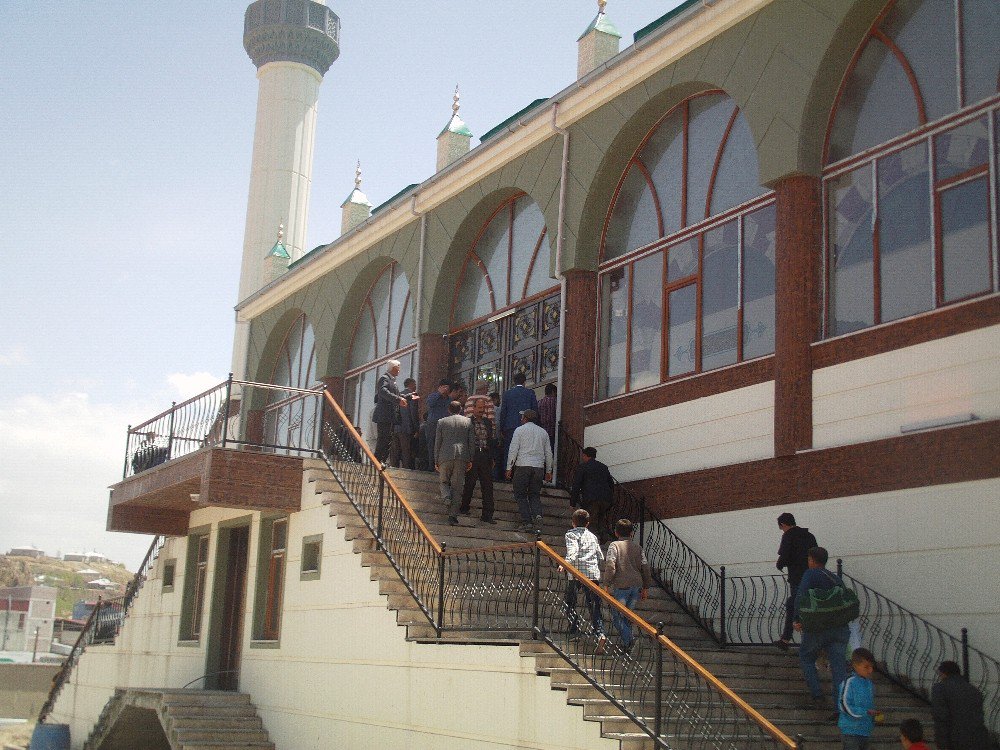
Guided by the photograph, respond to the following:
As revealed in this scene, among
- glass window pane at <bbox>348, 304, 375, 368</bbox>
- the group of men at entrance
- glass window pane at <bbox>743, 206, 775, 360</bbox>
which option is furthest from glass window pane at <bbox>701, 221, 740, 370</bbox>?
glass window pane at <bbox>348, 304, 375, 368</bbox>

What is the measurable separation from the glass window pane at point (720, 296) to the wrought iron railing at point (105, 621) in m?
11.5

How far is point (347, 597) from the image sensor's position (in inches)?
565

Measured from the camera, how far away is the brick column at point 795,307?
43.3 feet

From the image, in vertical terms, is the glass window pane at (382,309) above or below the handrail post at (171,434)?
above

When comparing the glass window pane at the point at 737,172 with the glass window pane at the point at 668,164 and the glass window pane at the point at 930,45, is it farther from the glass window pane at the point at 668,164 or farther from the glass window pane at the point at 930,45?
the glass window pane at the point at 930,45

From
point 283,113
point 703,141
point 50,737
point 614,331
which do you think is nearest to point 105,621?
point 50,737

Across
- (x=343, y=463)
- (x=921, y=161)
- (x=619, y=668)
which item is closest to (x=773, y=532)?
(x=619, y=668)

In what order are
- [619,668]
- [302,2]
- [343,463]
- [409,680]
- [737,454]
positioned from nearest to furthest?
[619,668]
[409,680]
[737,454]
[343,463]
[302,2]

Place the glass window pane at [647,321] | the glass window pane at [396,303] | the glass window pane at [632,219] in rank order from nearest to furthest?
the glass window pane at [647,321] → the glass window pane at [632,219] → the glass window pane at [396,303]

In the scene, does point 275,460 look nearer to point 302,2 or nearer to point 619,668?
point 619,668

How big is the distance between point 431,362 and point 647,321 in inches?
221

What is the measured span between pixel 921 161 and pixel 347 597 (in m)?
8.23

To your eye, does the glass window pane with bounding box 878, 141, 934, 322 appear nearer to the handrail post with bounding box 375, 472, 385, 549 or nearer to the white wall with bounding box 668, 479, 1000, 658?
the white wall with bounding box 668, 479, 1000, 658

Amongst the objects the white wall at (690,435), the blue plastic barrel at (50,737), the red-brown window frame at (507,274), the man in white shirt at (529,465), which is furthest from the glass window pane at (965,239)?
the blue plastic barrel at (50,737)
